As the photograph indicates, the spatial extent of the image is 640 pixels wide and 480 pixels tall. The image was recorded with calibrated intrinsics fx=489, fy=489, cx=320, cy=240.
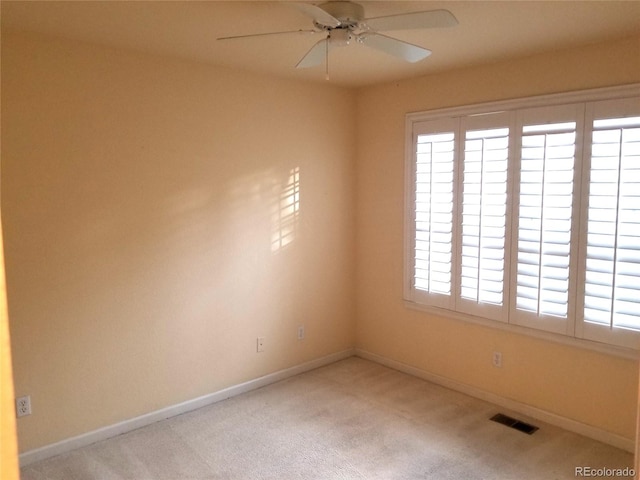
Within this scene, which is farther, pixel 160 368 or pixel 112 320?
pixel 160 368

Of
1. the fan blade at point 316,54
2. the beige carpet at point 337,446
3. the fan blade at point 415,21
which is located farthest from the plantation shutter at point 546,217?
the fan blade at point 316,54

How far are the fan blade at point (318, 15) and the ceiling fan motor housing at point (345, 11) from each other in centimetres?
4

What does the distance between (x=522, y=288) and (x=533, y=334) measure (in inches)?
12.5

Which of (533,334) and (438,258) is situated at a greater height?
(438,258)

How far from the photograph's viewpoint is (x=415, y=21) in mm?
2088

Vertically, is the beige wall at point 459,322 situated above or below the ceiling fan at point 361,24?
below

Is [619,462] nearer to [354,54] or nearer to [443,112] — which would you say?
[443,112]

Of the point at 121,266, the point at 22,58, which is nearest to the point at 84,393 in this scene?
the point at 121,266

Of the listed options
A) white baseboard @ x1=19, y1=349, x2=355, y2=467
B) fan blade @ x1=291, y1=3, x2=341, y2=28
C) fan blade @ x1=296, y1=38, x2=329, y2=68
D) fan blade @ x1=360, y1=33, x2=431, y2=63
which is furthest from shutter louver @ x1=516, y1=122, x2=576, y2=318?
white baseboard @ x1=19, y1=349, x2=355, y2=467

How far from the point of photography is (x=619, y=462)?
2.81 meters

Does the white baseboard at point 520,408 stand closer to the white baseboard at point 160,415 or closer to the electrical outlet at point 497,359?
the electrical outlet at point 497,359

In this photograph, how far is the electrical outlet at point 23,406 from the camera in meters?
2.77

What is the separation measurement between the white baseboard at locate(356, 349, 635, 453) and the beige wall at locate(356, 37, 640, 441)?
0.03 m

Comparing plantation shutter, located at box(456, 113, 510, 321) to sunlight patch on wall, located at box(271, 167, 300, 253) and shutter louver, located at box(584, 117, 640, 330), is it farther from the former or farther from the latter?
sunlight patch on wall, located at box(271, 167, 300, 253)
